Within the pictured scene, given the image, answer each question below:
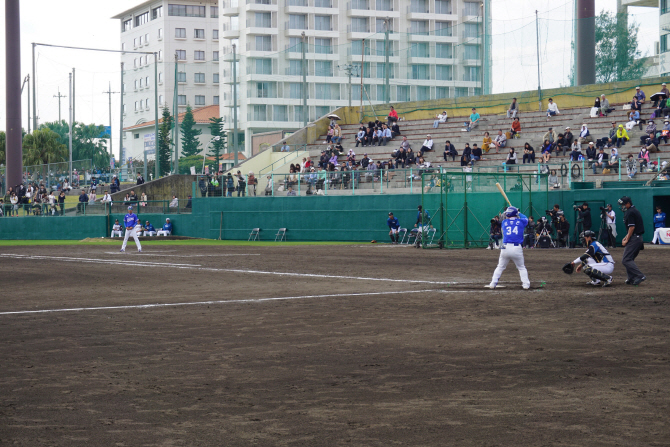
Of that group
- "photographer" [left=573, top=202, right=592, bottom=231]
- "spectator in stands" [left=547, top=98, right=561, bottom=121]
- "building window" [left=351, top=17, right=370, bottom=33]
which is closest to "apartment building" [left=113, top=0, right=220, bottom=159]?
"building window" [left=351, top=17, right=370, bottom=33]

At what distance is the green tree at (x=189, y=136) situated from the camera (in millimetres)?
99688

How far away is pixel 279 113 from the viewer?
80.8 meters

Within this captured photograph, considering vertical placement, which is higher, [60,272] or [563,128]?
[563,128]

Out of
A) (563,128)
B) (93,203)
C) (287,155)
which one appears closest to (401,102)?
(287,155)

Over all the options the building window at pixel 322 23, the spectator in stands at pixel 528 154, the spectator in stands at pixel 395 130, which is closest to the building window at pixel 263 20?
the building window at pixel 322 23

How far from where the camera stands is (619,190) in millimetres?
33656

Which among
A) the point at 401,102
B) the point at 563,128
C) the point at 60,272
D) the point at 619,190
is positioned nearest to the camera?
the point at 60,272

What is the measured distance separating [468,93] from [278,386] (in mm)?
44727

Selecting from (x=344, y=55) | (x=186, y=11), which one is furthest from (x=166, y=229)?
(x=186, y=11)

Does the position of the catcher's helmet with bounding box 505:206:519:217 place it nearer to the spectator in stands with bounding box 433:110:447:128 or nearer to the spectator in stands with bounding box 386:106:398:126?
the spectator in stands with bounding box 433:110:447:128

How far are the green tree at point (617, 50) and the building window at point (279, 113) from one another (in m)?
34.9

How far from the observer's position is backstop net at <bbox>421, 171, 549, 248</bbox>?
110 feet

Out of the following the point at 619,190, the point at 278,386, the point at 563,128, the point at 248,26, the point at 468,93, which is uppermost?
the point at 248,26

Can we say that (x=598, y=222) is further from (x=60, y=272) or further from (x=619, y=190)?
(x=60, y=272)
